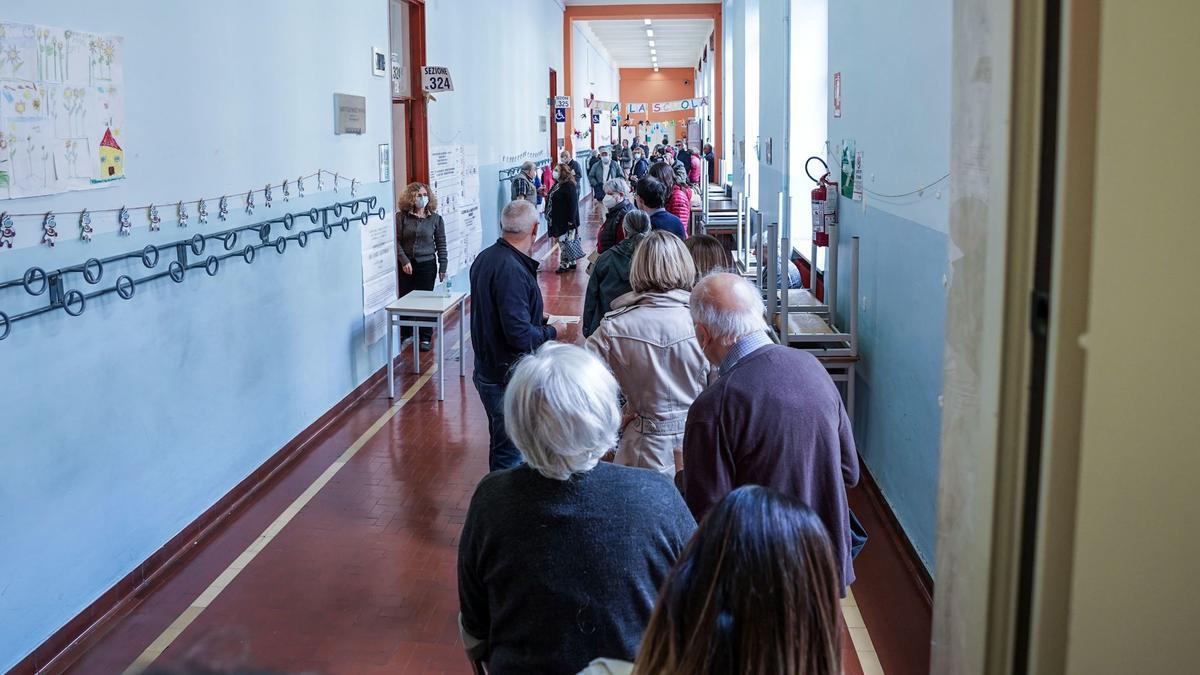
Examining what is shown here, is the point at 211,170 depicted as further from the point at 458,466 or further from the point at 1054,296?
the point at 1054,296

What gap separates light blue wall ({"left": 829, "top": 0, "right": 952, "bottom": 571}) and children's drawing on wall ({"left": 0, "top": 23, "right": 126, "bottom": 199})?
3.22 meters

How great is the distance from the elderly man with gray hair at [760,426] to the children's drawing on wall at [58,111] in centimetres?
247

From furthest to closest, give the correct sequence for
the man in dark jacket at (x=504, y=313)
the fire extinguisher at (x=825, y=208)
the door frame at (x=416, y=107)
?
the door frame at (x=416, y=107) → the fire extinguisher at (x=825, y=208) → the man in dark jacket at (x=504, y=313)

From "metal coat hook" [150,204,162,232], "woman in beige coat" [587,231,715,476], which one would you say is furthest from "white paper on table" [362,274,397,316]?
"woman in beige coat" [587,231,715,476]

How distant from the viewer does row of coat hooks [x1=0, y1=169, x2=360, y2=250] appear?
141 inches

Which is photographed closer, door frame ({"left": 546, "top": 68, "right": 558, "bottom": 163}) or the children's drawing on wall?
the children's drawing on wall

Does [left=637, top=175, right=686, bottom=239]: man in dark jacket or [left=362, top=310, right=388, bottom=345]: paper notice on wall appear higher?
[left=637, top=175, right=686, bottom=239]: man in dark jacket

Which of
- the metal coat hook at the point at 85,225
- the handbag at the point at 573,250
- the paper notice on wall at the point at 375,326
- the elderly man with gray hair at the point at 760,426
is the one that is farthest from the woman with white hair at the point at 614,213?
the elderly man with gray hair at the point at 760,426

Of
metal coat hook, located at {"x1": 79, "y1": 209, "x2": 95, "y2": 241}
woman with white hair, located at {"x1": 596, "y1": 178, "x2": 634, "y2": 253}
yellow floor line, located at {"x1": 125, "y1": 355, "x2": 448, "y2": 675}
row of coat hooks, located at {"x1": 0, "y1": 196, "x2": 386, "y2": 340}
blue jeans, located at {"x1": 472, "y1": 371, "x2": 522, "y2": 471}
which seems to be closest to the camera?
row of coat hooks, located at {"x1": 0, "y1": 196, "x2": 386, "y2": 340}

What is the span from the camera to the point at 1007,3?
1.43 meters

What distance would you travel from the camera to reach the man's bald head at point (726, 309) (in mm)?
2889

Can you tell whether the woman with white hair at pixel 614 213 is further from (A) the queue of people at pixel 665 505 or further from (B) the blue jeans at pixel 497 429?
(A) the queue of people at pixel 665 505

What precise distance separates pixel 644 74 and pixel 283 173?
4186 centimetres

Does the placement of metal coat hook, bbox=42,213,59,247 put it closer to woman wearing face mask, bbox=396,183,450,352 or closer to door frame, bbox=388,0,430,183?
woman wearing face mask, bbox=396,183,450,352
